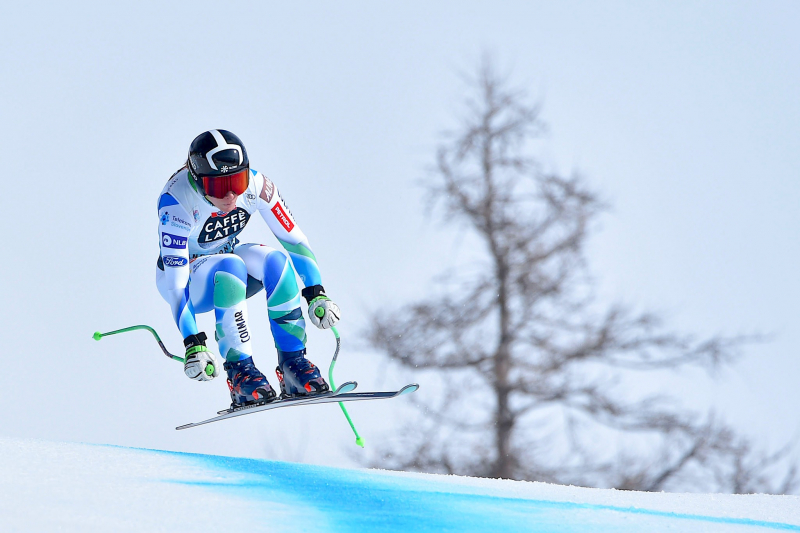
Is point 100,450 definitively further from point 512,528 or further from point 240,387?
point 512,528

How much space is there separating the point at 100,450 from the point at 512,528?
2.68m

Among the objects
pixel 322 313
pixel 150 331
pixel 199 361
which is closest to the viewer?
pixel 199 361

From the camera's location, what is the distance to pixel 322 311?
5523mm

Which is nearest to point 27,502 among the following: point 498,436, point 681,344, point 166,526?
point 166,526

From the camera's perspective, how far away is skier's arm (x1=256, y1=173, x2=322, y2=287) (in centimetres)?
564

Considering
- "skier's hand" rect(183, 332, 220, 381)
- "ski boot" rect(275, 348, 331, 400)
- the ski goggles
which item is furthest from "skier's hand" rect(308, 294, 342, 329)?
the ski goggles

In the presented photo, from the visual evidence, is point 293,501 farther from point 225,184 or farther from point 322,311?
point 225,184

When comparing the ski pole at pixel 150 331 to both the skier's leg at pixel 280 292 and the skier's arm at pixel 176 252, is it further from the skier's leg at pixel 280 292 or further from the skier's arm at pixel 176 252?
the skier's leg at pixel 280 292

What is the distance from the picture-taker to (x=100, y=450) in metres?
5.51

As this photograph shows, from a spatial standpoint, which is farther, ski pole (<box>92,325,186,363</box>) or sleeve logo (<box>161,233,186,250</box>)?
ski pole (<box>92,325,186,363</box>)

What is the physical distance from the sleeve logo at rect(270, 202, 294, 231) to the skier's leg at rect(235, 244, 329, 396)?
18 centimetres

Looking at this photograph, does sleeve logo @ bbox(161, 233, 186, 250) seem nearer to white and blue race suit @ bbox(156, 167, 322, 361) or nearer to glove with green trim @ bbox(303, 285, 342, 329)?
white and blue race suit @ bbox(156, 167, 322, 361)

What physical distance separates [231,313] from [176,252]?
54 centimetres

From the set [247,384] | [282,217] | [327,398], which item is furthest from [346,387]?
[282,217]
